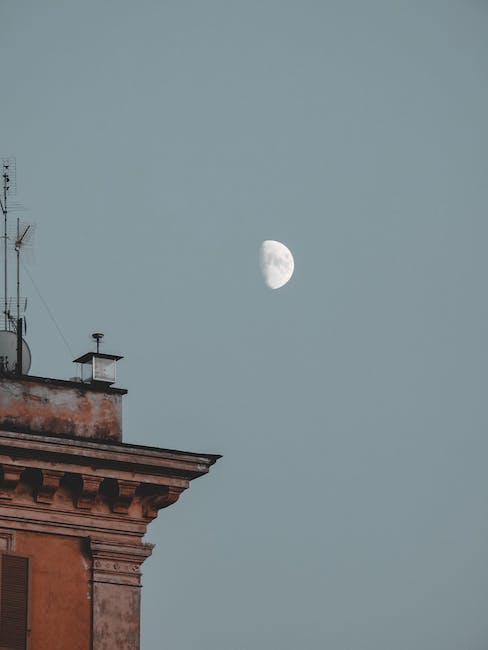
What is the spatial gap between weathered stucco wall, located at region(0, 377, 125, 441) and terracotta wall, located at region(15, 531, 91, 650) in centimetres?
168

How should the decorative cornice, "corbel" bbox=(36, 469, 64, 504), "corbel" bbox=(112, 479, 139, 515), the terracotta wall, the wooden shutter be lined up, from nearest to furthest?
the wooden shutter
the terracotta wall
"corbel" bbox=(36, 469, 64, 504)
the decorative cornice
"corbel" bbox=(112, 479, 139, 515)

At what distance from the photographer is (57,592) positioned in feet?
97.3

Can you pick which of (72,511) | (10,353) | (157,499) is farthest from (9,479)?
(10,353)

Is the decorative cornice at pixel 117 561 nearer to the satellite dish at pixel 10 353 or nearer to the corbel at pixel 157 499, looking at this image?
the corbel at pixel 157 499

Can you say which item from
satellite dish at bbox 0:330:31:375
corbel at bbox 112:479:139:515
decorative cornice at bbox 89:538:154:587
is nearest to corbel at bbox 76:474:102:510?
corbel at bbox 112:479:139:515

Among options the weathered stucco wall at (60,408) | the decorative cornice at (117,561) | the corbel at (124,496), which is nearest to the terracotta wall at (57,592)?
the decorative cornice at (117,561)

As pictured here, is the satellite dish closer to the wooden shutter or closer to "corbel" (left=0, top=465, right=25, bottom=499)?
"corbel" (left=0, top=465, right=25, bottom=499)

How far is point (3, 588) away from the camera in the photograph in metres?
29.2

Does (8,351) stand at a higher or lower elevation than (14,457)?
higher

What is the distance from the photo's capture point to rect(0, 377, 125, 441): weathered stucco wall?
30391mm

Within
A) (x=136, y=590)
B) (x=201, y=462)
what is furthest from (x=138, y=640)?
(x=201, y=462)

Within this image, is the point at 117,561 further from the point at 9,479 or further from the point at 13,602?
the point at 9,479

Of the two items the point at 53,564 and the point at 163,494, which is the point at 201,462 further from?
the point at 53,564

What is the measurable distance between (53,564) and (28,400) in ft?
8.28
